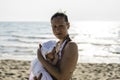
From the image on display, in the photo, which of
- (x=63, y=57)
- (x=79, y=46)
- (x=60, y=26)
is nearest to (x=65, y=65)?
(x=63, y=57)

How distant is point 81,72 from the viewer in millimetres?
12375

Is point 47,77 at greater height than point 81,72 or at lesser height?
greater

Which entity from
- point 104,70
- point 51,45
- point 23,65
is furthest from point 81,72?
point 51,45

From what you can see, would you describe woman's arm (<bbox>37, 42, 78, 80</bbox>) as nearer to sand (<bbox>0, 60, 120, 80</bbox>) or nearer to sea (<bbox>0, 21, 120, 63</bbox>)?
sea (<bbox>0, 21, 120, 63</bbox>)

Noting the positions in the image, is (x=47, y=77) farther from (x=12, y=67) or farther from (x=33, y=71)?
(x=12, y=67)

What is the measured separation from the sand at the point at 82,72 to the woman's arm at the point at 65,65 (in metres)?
8.03

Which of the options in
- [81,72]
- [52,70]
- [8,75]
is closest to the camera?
[52,70]

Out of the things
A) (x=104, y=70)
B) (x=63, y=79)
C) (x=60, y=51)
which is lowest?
(x=104, y=70)

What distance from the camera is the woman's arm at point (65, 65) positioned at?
2441 mm

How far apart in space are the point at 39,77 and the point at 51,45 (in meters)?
0.30

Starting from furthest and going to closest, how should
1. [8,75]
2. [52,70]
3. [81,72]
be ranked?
[81,72] < [8,75] < [52,70]

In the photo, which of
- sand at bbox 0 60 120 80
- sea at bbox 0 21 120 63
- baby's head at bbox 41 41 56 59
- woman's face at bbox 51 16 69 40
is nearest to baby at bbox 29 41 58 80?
baby's head at bbox 41 41 56 59

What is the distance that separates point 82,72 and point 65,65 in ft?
33.0

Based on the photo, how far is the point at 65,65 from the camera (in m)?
2.46
